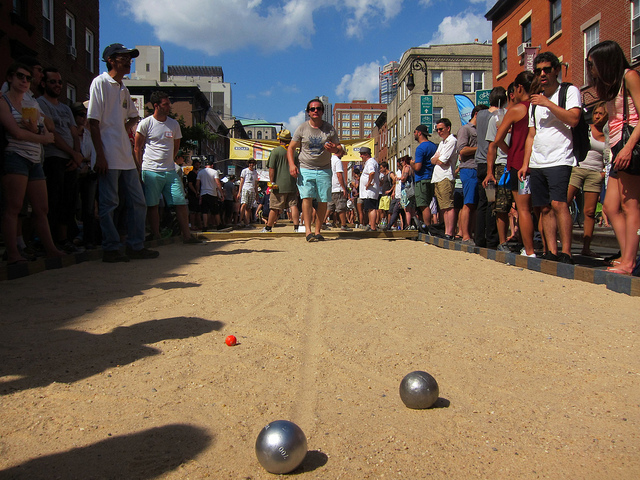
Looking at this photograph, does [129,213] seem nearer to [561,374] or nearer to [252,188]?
[561,374]

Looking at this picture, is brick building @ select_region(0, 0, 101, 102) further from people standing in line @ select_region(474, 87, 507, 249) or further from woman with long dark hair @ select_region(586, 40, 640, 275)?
woman with long dark hair @ select_region(586, 40, 640, 275)

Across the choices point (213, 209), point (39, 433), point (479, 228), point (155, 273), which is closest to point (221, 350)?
point (39, 433)

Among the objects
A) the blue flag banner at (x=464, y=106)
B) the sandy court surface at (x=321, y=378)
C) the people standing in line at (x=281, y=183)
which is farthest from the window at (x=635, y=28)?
the sandy court surface at (x=321, y=378)

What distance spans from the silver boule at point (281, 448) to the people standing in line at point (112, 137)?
17.3 ft

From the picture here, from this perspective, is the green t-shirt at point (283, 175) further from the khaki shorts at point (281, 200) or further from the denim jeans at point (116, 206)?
the denim jeans at point (116, 206)

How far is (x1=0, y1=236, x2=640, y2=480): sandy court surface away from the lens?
77.6 inches

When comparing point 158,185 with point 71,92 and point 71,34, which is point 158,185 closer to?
point 71,92

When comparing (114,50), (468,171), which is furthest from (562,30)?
A: (114,50)

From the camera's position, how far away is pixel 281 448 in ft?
5.98

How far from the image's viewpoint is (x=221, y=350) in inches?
122

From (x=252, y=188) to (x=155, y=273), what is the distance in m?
12.1

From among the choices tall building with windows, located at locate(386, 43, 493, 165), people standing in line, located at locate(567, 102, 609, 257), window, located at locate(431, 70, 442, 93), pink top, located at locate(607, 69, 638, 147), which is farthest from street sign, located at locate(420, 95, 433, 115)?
window, located at locate(431, 70, 442, 93)

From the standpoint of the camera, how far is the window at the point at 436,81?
53.0 meters

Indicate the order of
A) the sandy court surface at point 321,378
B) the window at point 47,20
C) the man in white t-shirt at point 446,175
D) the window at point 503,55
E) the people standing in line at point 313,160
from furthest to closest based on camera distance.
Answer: the window at point 503,55, the window at point 47,20, the people standing in line at point 313,160, the man in white t-shirt at point 446,175, the sandy court surface at point 321,378
